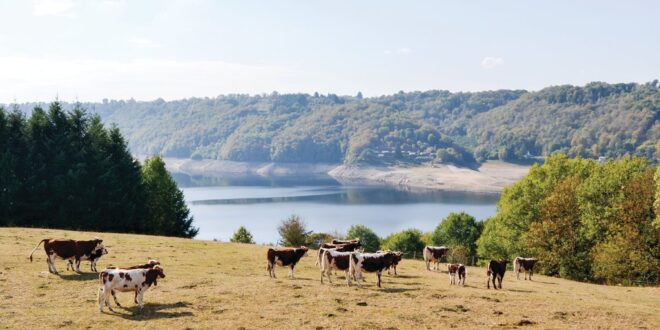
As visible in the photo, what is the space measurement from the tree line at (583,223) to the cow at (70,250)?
1102 inches

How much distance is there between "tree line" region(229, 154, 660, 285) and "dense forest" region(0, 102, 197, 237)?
14.5 metres

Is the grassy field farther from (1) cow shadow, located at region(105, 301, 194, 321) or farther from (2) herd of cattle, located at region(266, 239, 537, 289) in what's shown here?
(2) herd of cattle, located at region(266, 239, 537, 289)

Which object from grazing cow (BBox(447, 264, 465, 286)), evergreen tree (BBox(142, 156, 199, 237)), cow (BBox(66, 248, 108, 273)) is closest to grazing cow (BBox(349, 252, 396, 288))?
grazing cow (BBox(447, 264, 465, 286))

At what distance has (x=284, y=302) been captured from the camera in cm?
1989

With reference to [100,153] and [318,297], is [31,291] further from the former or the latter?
[100,153]

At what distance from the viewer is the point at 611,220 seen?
42.9 m

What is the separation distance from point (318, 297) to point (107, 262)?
11.0 m

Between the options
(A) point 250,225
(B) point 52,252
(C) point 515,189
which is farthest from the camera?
(A) point 250,225

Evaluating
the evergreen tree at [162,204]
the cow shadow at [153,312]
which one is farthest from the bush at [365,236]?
the cow shadow at [153,312]

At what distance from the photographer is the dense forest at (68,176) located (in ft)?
153

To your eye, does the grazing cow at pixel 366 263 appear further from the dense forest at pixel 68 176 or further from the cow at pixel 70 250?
the dense forest at pixel 68 176

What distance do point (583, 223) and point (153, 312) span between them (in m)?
36.3

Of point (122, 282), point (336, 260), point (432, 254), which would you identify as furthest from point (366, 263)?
point (432, 254)

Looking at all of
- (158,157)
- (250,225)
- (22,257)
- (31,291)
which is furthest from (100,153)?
(250,225)
